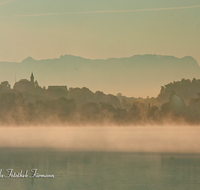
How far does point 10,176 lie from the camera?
5162 cm

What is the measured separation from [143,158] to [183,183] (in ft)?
78.1

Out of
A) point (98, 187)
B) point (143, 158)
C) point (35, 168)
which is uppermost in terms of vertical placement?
point (143, 158)

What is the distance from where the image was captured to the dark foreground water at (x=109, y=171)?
47094mm

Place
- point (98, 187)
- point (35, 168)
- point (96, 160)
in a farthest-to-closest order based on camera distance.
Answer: point (96, 160) → point (35, 168) → point (98, 187)

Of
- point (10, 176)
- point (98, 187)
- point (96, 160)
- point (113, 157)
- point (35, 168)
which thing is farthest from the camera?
point (113, 157)

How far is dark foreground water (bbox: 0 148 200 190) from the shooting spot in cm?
4709

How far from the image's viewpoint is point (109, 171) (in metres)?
57.2

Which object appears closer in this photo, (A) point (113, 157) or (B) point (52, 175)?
(B) point (52, 175)

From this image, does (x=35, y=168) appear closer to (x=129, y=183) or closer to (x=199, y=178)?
(x=129, y=183)

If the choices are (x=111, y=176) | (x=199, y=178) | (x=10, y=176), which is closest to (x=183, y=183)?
(x=199, y=178)

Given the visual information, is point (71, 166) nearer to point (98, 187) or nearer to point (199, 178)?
point (98, 187)

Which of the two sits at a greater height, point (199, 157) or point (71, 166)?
point (199, 157)

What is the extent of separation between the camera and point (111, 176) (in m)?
53.0

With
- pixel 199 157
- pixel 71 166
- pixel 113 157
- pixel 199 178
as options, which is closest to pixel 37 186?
pixel 71 166
